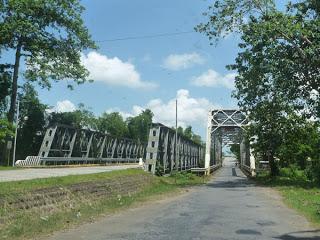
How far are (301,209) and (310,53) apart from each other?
9.70 meters

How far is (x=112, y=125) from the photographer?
425 ft

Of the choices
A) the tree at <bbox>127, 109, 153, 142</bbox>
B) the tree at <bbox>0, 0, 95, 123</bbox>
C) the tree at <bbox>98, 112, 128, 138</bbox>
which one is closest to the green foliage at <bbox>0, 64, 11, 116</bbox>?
the tree at <bbox>0, 0, 95, 123</bbox>

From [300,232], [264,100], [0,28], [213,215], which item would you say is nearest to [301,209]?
[213,215]

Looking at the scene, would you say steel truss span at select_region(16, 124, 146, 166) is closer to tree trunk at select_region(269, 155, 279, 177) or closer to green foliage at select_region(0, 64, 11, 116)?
green foliage at select_region(0, 64, 11, 116)

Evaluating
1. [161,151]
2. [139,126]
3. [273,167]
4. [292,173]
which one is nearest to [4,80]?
[161,151]

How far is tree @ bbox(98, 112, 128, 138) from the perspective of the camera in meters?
129

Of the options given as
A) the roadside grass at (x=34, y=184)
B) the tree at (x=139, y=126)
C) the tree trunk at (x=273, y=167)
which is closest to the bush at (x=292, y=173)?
the tree trunk at (x=273, y=167)

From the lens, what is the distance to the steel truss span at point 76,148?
46.3 meters

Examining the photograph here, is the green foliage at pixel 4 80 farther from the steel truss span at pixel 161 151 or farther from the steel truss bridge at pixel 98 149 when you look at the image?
the steel truss span at pixel 161 151

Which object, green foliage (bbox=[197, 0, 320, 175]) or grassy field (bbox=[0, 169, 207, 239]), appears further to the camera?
green foliage (bbox=[197, 0, 320, 175])

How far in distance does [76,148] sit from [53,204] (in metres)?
43.4

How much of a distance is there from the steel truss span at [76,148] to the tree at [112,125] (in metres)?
40.3

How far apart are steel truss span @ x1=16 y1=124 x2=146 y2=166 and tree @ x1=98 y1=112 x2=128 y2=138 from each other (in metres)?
40.3

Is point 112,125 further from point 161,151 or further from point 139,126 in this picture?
point 161,151
